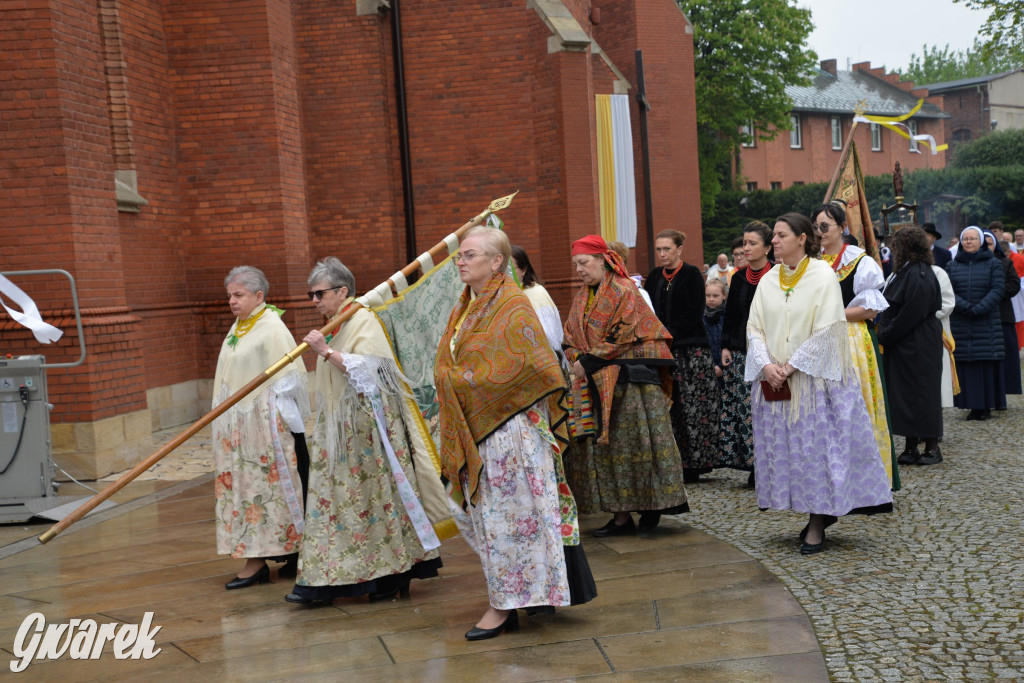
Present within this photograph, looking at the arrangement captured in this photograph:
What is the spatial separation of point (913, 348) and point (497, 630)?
568 centimetres

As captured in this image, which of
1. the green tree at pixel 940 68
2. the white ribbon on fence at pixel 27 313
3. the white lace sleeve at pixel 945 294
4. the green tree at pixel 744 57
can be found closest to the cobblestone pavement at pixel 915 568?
the white lace sleeve at pixel 945 294

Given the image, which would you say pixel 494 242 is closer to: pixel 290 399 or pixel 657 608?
pixel 290 399

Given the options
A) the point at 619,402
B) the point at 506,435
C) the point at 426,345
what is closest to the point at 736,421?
the point at 619,402

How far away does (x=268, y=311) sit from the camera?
6.32 meters

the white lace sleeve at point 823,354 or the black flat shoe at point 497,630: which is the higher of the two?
the white lace sleeve at point 823,354

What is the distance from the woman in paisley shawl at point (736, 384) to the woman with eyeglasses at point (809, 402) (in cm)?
160

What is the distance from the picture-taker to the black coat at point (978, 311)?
36.7 feet

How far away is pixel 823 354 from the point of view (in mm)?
5922

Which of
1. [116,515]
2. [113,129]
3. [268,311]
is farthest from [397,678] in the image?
[113,129]

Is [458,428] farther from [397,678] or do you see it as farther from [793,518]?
[793,518]

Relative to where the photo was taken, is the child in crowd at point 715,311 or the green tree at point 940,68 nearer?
the child in crowd at point 715,311

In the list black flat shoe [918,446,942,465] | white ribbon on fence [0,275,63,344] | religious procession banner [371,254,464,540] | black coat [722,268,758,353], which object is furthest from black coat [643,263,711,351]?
white ribbon on fence [0,275,63,344]

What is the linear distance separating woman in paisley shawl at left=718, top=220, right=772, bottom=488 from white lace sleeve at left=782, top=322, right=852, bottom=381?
1805 millimetres

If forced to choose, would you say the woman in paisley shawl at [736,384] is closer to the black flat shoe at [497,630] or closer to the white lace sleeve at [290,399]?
the white lace sleeve at [290,399]
